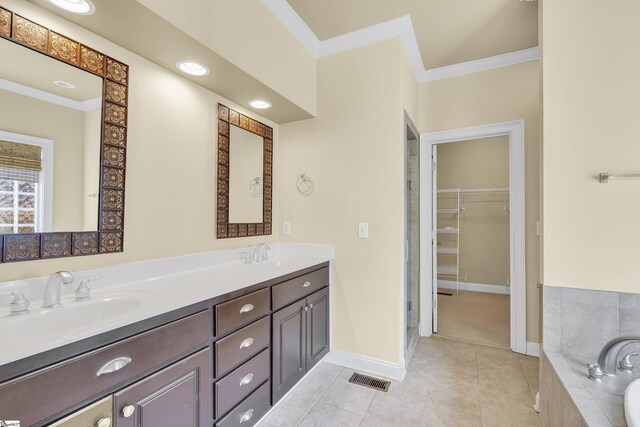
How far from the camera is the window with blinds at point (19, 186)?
1168 mm

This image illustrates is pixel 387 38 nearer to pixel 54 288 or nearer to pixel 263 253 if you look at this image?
pixel 263 253

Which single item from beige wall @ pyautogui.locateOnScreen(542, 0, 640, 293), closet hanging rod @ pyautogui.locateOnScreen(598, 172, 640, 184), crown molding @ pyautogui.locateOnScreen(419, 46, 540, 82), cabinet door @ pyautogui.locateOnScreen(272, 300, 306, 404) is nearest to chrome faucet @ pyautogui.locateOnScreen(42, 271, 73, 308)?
cabinet door @ pyautogui.locateOnScreen(272, 300, 306, 404)

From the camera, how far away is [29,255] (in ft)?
4.00

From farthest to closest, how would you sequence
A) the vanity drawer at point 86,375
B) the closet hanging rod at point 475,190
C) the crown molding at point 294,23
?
the closet hanging rod at point 475,190, the crown molding at point 294,23, the vanity drawer at point 86,375

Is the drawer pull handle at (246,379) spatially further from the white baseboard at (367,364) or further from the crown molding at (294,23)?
the crown molding at (294,23)

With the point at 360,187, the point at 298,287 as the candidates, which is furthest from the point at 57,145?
the point at 360,187

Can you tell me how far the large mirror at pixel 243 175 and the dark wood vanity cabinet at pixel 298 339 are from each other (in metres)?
0.73

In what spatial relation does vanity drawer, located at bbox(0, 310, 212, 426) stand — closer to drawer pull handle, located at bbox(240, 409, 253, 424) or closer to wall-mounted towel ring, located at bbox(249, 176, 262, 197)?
drawer pull handle, located at bbox(240, 409, 253, 424)

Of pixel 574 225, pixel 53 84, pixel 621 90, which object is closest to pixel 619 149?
pixel 621 90

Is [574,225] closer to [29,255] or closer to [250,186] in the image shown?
[250,186]

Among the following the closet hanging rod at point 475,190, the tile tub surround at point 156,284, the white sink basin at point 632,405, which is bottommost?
the white sink basin at point 632,405

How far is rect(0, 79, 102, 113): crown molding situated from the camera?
1.19 meters

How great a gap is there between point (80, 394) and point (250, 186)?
1.70 meters

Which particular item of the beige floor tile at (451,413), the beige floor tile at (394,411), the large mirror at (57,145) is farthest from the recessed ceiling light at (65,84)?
the beige floor tile at (451,413)
